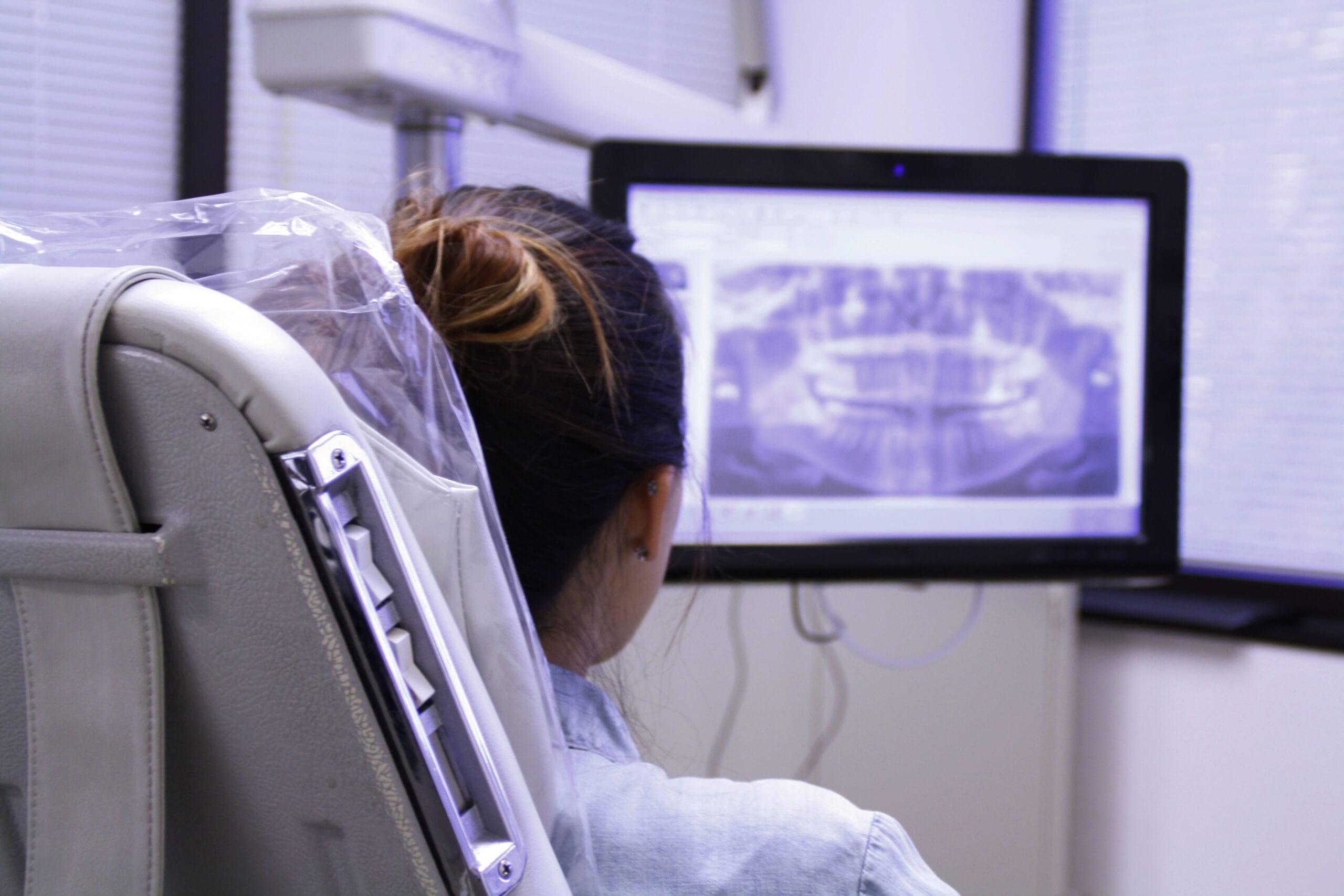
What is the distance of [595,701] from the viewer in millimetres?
720

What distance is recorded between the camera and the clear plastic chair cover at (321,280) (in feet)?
1.62

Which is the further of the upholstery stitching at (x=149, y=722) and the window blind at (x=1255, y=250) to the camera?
the window blind at (x=1255, y=250)

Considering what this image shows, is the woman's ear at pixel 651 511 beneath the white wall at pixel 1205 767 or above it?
above

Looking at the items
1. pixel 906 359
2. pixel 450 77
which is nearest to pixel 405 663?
pixel 450 77

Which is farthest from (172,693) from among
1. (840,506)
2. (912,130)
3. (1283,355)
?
(1283,355)

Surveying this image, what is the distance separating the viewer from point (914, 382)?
129 cm

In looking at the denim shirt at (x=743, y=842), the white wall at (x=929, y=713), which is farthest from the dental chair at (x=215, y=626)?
the white wall at (x=929, y=713)

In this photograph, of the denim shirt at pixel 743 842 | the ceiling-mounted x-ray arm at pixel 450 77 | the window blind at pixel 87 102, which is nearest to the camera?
the denim shirt at pixel 743 842

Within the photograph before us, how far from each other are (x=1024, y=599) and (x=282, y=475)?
1.63 m

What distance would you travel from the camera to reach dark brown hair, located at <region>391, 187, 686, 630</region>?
2.21 ft

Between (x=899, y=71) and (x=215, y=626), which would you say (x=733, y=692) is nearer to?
(x=899, y=71)

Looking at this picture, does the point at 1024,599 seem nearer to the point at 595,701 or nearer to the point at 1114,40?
the point at 1114,40

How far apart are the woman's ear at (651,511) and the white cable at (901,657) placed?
2.82ft

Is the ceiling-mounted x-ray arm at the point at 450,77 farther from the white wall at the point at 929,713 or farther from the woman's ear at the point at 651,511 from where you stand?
the white wall at the point at 929,713
